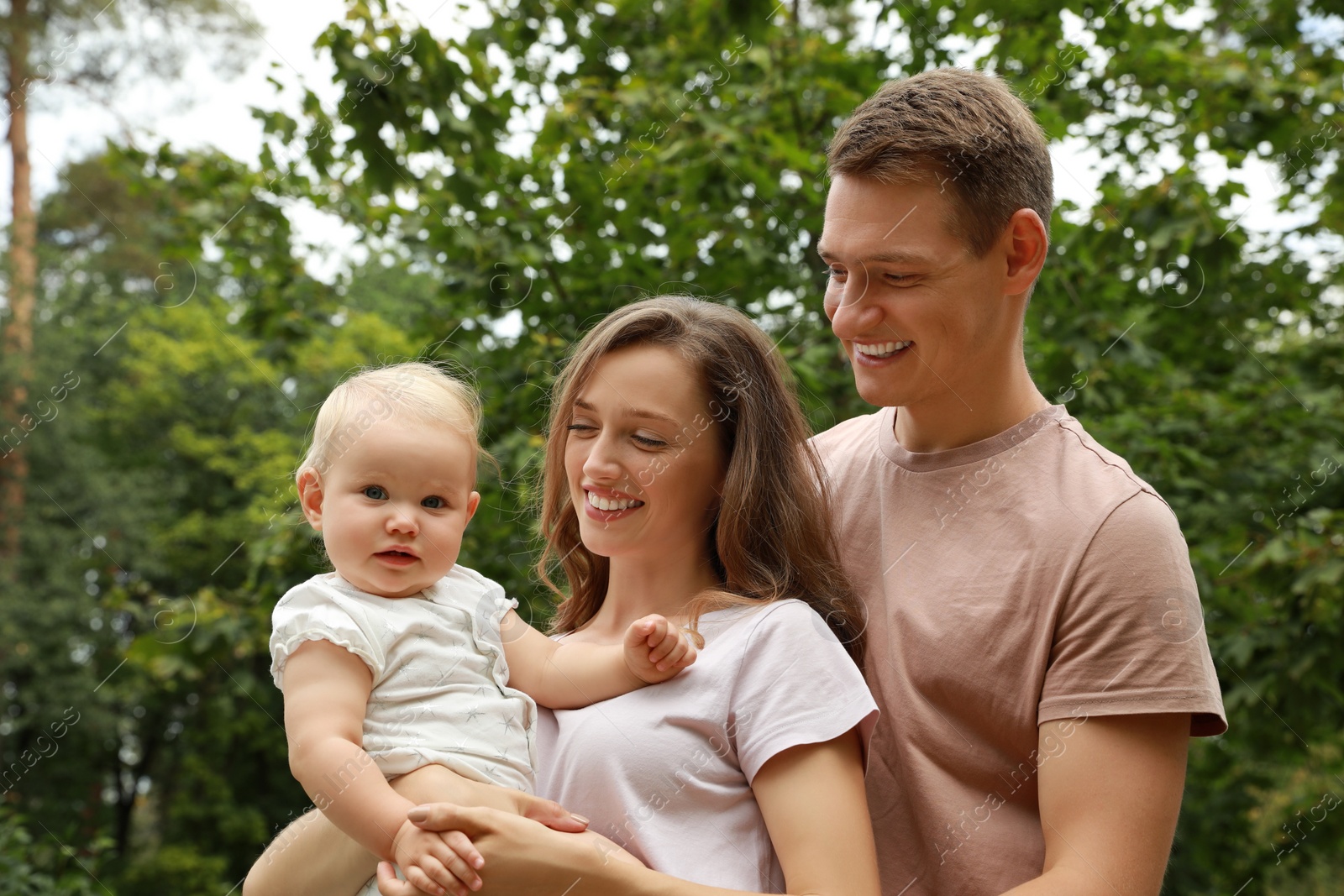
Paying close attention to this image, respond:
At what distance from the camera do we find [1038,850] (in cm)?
185

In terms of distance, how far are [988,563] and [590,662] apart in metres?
0.71

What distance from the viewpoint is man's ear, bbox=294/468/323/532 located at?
6.67ft

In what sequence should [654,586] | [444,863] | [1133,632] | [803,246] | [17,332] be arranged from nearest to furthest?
[444,863], [1133,632], [654,586], [803,246], [17,332]

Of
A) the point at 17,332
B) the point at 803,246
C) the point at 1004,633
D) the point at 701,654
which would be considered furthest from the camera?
the point at 17,332

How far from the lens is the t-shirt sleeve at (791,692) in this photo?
5.84 ft

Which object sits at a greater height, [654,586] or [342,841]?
[654,586]

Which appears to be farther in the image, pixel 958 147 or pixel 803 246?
pixel 803 246

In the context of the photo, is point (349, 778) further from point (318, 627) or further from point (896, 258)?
point (896, 258)

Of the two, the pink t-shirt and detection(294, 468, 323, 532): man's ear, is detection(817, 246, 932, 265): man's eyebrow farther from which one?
detection(294, 468, 323, 532): man's ear

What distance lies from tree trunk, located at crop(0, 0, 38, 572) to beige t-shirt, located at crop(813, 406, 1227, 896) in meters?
15.6

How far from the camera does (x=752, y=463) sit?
207cm

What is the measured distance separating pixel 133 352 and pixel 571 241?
18495 millimetres

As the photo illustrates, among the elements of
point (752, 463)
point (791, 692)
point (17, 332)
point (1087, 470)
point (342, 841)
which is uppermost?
point (17, 332)

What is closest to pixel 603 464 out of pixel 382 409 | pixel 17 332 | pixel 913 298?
pixel 382 409
